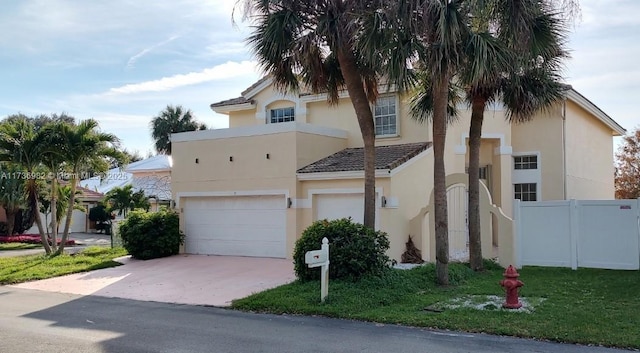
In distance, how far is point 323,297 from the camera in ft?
36.1

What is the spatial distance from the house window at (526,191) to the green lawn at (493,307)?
8.03 m

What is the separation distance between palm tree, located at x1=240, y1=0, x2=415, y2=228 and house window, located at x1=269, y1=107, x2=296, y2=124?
28.4ft

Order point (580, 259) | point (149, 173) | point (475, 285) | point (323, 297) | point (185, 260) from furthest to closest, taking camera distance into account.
Result: 1. point (149, 173)
2. point (185, 260)
3. point (580, 259)
4. point (475, 285)
5. point (323, 297)

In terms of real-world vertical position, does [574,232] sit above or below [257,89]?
below

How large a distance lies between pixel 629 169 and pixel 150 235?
30.6m

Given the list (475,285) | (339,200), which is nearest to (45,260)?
(339,200)

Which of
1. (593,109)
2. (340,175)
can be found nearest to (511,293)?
(340,175)

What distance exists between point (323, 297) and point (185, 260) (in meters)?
9.13

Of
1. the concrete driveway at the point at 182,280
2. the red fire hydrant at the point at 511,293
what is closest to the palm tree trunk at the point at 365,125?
the concrete driveway at the point at 182,280

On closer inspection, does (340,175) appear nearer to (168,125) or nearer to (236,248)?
(236,248)

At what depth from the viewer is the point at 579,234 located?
14.9m

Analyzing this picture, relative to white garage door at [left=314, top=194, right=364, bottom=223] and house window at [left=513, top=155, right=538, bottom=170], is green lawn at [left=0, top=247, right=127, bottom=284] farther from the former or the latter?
house window at [left=513, top=155, right=538, bottom=170]

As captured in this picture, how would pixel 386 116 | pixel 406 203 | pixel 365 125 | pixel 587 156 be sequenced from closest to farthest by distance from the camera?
pixel 365 125
pixel 406 203
pixel 386 116
pixel 587 156

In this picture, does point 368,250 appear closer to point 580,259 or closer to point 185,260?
point 580,259
